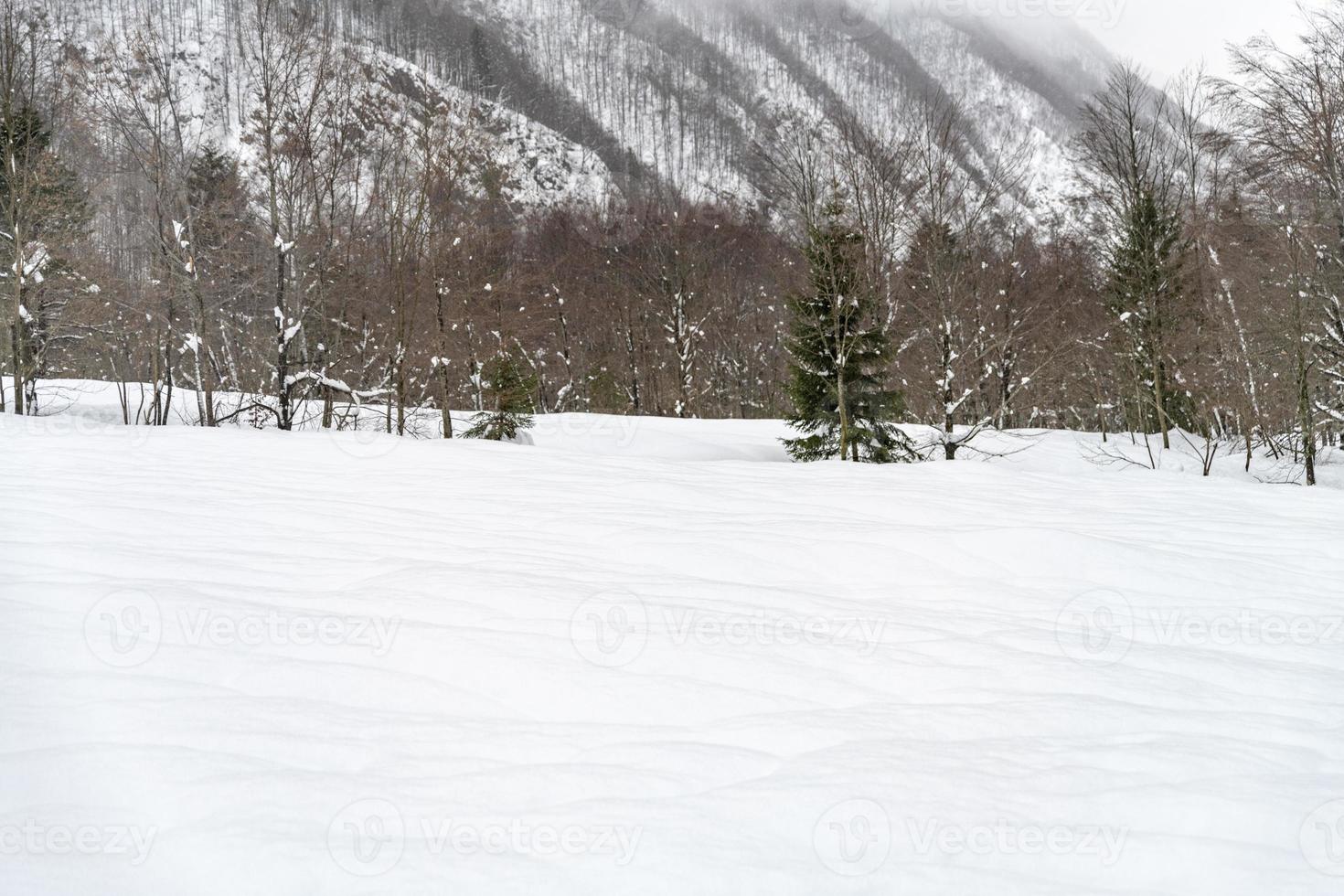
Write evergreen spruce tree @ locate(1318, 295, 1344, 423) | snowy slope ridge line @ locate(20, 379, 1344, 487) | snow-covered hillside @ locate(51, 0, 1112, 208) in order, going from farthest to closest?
snow-covered hillside @ locate(51, 0, 1112, 208)
snowy slope ridge line @ locate(20, 379, 1344, 487)
evergreen spruce tree @ locate(1318, 295, 1344, 423)

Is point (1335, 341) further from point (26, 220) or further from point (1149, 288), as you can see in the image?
point (26, 220)

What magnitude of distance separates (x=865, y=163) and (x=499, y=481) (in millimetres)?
12399

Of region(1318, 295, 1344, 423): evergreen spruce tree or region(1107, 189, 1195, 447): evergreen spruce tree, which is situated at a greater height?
region(1107, 189, 1195, 447): evergreen spruce tree

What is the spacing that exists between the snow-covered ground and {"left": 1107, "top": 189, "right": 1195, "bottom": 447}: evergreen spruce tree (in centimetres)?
1503

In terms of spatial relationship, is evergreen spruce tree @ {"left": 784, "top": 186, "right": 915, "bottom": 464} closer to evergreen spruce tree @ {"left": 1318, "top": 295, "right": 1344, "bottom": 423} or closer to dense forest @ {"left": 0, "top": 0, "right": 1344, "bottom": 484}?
dense forest @ {"left": 0, "top": 0, "right": 1344, "bottom": 484}

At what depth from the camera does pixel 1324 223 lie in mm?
12000

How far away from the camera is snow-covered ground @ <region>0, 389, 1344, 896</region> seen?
171 centimetres

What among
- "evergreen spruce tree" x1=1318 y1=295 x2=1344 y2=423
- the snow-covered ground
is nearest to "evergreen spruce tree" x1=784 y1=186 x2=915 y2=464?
"evergreen spruce tree" x1=1318 y1=295 x2=1344 y2=423

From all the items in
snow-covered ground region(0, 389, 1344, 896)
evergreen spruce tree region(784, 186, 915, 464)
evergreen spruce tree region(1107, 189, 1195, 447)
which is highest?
evergreen spruce tree region(1107, 189, 1195, 447)

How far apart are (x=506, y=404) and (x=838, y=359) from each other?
6.45m

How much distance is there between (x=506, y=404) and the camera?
13.8 meters

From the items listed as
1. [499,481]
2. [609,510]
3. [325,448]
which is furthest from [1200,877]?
[325,448]

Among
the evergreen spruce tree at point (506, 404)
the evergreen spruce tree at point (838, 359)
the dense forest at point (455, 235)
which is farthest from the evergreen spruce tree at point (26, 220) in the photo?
the evergreen spruce tree at point (838, 359)

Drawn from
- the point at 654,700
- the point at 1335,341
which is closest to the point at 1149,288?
the point at 1335,341
